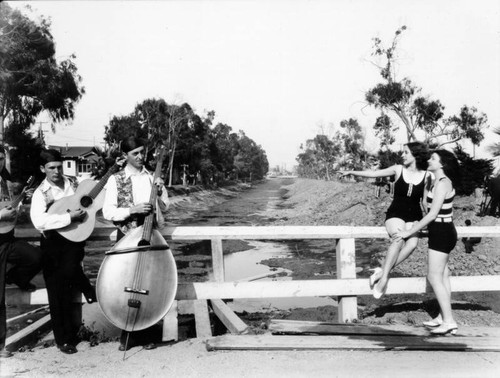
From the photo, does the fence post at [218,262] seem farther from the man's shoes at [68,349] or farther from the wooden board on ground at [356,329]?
the man's shoes at [68,349]

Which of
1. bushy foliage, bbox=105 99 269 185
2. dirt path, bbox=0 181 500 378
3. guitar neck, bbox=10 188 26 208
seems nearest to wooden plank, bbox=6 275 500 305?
dirt path, bbox=0 181 500 378

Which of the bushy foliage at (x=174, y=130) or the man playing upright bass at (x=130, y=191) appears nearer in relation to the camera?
the man playing upright bass at (x=130, y=191)

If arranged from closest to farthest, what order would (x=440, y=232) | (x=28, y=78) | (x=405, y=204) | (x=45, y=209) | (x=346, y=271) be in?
1. (x=45, y=209)
2. (x=440, y=232)
3. (x=405, y=204)
4. (x=346, y=271)
5. (x=28, y=78)

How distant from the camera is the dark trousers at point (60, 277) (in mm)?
3770

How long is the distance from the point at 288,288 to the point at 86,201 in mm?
2090

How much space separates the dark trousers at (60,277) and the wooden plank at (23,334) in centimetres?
43

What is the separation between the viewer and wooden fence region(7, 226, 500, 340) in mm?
4176

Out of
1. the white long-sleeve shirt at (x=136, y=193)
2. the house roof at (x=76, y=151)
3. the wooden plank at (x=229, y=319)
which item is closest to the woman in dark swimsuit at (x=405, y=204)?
the wooden plank at (x=229, y=319)

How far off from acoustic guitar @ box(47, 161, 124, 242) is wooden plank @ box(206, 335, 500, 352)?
1.48 metres

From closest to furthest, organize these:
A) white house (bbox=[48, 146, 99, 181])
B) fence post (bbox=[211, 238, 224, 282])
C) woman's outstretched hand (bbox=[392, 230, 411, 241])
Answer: woman's outstretched hand (bbox=[392, 230, 411, 241])
fence post (bbox=[211, 238, 224, 282])
white house (bbox=[48, 146, 99, 181])

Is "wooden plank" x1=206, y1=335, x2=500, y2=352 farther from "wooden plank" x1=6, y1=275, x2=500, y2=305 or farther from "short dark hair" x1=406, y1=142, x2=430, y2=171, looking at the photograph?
"short dark hair" x1=406, y1=142, x2=430, y2=171

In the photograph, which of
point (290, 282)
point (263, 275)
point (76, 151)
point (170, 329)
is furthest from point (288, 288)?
point (76, 151)

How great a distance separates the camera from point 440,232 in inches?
159

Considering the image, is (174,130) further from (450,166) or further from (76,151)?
(450,166)
